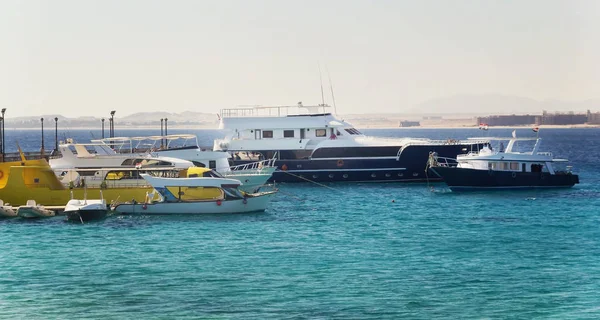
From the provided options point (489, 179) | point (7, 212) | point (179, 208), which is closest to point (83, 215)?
point (7, 212)

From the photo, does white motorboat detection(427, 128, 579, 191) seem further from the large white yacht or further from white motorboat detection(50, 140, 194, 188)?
white motorboat detection(50, 140, 194, 188)

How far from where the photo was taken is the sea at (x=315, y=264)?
1175 inches

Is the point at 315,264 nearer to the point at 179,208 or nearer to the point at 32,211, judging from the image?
the point at 179,208

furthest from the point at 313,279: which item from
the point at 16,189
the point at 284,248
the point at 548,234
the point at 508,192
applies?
the point at 508,192

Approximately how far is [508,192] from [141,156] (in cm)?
2617

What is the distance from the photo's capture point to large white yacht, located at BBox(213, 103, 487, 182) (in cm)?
7519

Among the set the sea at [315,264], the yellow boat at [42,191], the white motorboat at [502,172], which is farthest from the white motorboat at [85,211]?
the white motorboat at [502,172]

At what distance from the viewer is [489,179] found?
221ft

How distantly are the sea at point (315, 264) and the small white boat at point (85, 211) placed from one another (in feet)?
2.18

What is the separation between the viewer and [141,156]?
6231cm

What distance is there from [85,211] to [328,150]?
95.7ft

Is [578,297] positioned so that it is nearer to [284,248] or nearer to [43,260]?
[284,248]

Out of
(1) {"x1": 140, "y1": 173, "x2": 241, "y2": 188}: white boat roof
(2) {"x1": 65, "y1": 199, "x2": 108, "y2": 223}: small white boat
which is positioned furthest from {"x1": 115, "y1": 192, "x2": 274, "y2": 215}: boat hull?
(2) {"x1": 65, "y1": 199, "x2": 108, "y2": 223}: small white boat

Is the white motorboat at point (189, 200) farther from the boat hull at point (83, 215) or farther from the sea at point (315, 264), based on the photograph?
the boat hull at point (83, 215)
